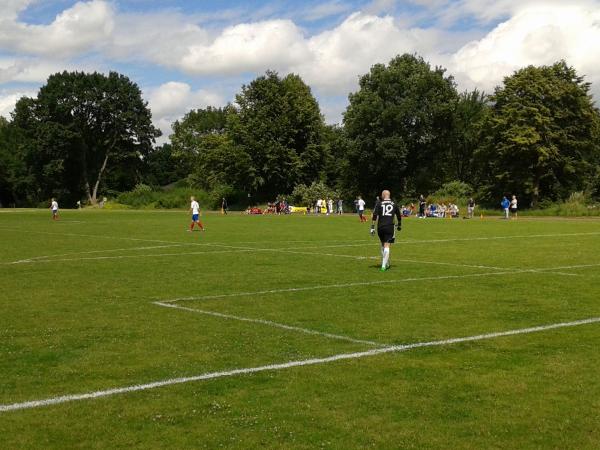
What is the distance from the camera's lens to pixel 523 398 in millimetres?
6859

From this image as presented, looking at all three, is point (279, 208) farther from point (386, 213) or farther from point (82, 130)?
point (386, 213)

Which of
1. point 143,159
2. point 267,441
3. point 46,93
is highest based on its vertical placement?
point 46,93

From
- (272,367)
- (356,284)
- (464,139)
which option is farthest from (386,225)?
(464,139)

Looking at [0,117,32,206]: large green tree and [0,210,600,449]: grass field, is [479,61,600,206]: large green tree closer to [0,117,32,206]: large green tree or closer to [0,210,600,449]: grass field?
[0,210,600,449]: grass field

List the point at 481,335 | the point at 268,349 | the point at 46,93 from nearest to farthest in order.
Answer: the point at 268,349 → the point at 481,335 → the point at 46,93

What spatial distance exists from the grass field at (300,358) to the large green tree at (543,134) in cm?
4908

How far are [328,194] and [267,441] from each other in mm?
76254

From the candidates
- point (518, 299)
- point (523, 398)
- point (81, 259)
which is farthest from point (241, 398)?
point (81, 259)

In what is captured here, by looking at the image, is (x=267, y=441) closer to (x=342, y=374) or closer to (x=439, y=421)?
(x=439, y=421)

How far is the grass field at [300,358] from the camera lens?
6043 millimetres

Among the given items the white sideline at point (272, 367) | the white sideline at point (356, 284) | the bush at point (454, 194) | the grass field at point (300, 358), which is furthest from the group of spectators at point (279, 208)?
the white sideline at point (272, 367)

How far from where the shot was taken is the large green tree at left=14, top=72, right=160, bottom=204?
4139 inches

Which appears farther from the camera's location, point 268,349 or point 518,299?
point 518,299

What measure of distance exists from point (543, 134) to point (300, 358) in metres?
60.9
